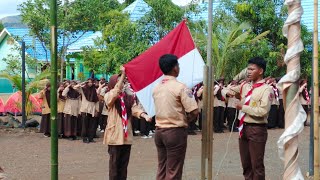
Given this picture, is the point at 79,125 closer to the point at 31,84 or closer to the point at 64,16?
the point at 31,84

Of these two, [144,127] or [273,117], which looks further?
[273,117]

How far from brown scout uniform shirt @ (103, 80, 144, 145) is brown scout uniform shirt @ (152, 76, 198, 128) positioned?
848mm

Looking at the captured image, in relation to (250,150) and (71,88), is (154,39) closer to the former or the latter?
(71,88)

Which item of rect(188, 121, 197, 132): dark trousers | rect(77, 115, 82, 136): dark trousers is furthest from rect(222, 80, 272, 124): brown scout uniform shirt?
rect(188, 121, 197, 132): dark trousers

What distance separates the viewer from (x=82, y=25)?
20594 millimetres

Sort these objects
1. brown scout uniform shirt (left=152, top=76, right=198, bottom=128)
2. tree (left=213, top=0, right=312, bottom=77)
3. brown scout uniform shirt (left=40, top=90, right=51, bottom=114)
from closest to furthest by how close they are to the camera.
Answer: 1. brown scout uniform shirt (left=152, top=76, right=198, bottom=128)
2. brown scout uniform shirt (left=40, top=90, right=51, bottom=114)
3. tree (left=213, top=0, right=312, bottom=77)

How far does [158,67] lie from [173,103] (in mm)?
914

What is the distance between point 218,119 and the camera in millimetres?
18234

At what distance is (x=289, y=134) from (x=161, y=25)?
15893 millimetres

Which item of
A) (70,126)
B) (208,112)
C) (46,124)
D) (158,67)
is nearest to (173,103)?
(208,112)

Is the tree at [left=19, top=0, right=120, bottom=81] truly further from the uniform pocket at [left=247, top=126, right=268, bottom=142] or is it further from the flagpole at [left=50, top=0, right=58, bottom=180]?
the flagpole at [left=50, top=0, right=58, bottom=180]

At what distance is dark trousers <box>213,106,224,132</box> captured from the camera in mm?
18109

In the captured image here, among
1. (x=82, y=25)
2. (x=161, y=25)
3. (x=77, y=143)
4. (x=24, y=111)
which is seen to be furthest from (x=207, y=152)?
(x=82, y=25)

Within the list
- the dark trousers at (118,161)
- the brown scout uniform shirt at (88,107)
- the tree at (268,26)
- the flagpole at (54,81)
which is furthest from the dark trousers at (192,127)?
the flagpole at (54,81)
